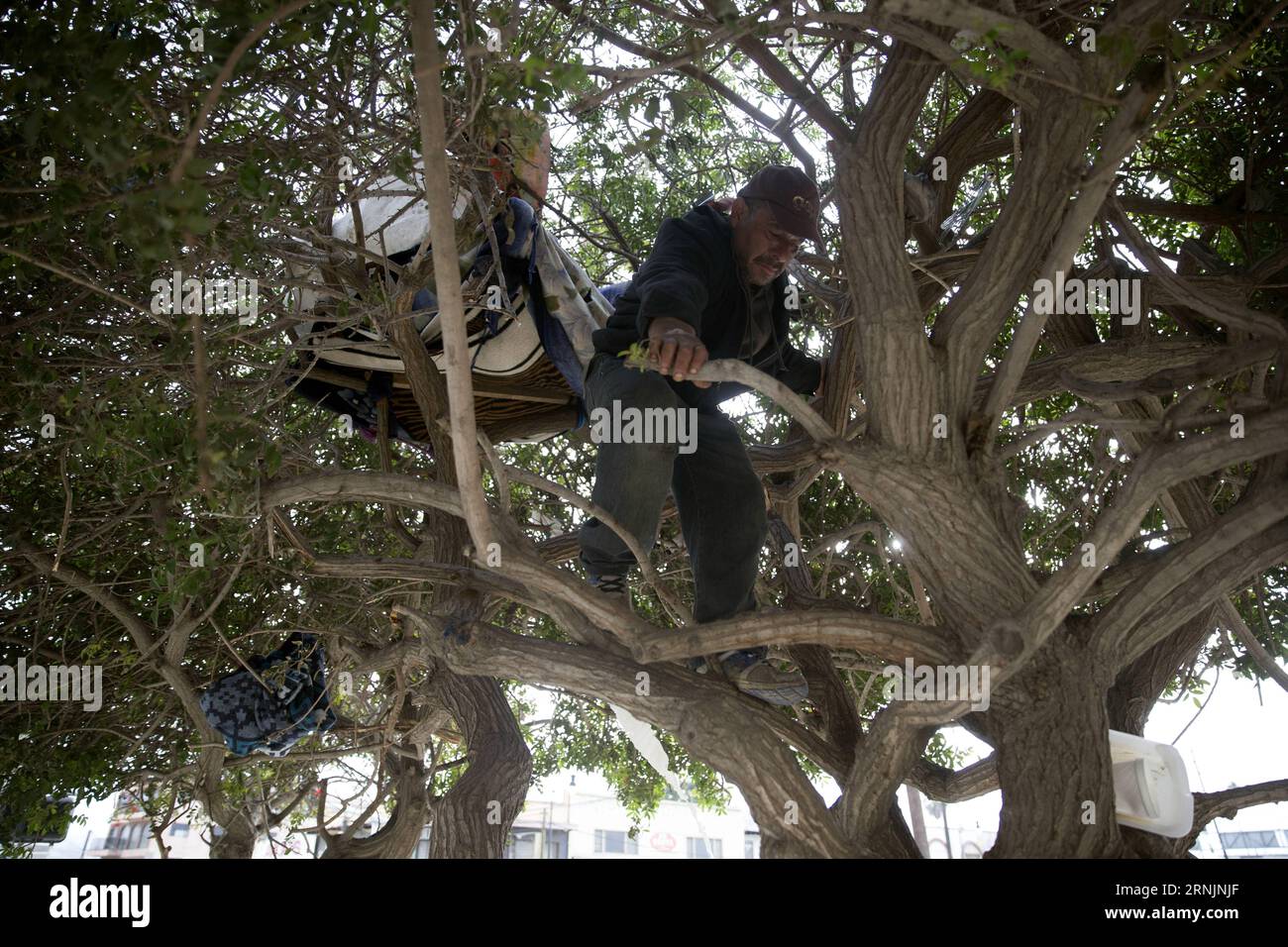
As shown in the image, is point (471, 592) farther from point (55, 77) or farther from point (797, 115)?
point (797, 115)

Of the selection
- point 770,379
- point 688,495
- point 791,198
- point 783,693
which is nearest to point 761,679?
point 783,693

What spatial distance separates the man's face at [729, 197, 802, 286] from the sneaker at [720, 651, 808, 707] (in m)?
1.44

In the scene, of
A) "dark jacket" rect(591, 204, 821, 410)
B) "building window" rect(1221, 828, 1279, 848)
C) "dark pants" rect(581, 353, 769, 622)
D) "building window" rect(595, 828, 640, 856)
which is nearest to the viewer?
"dark jacket" rect(591, 204, 821, 410)

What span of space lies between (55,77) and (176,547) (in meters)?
1.61

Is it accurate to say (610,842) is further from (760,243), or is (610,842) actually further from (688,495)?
(760,243)

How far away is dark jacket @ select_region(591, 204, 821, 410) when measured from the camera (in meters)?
3.30

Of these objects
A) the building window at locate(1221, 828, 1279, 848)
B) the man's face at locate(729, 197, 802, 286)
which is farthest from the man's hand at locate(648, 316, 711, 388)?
the building window at locate(1221, 828, 1279, 848)

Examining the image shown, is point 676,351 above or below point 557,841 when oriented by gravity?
above

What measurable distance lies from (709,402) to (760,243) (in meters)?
0.72

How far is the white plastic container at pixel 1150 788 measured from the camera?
9.72 feet

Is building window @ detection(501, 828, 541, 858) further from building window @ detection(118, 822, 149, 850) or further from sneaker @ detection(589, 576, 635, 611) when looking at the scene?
sneaker @ detection(589, 576, 635, 611)

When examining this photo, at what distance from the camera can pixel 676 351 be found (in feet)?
9.66
